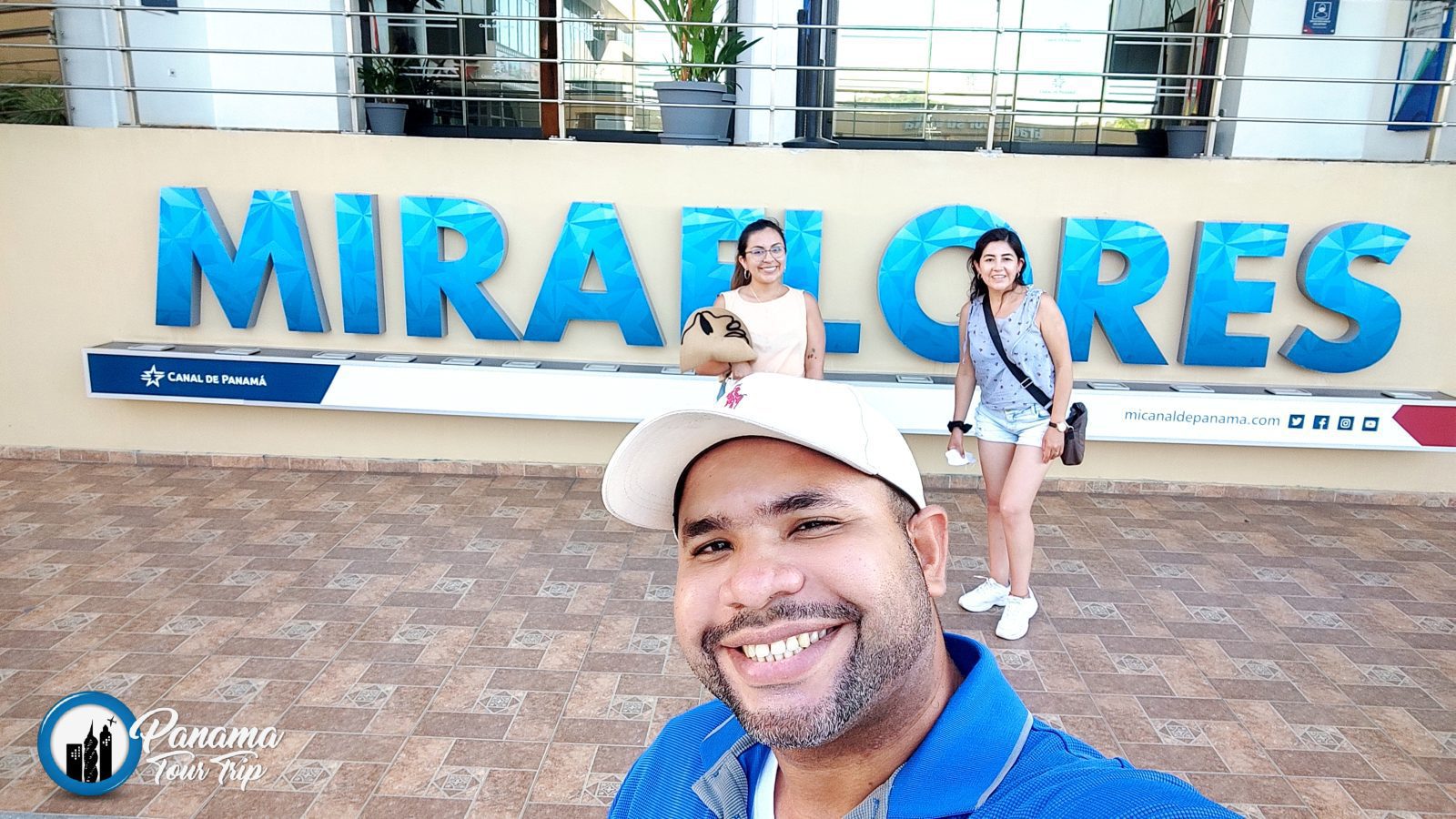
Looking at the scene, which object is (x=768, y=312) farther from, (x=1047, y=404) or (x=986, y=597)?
(x=986, y=597)

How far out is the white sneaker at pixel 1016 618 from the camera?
4.36 m

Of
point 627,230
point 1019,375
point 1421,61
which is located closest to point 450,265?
point 627,230

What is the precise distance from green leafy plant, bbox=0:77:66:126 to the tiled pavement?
3026mm

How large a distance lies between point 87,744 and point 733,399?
2846mm

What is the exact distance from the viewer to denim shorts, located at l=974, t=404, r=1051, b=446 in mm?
4234

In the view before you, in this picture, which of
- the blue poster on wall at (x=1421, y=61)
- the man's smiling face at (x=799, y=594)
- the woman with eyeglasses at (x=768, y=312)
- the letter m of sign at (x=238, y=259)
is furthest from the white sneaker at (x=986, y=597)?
the blue poster on wall at (x=1421, y=61)

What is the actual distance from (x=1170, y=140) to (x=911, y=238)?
332 cm

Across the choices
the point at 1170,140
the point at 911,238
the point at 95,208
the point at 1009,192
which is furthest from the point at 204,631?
the point at 1170,140

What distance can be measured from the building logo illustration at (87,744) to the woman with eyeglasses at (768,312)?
254 cm

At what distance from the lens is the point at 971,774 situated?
1.18m

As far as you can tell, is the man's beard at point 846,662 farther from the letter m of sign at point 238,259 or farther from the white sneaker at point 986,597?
the letter m of sign at point 238,259

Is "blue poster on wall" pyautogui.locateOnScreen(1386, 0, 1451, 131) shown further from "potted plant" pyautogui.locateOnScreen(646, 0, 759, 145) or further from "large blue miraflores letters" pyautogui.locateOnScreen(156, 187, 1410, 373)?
"potted plant" pyautogui.locateOnScreen(646, 0, 759, 145)

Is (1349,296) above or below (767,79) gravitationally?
below

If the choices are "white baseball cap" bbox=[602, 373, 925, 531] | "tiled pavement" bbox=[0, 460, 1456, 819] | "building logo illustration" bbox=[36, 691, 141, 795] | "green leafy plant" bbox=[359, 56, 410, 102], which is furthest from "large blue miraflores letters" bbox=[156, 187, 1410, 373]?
"white baseball cap" bbox=[602, 373, 925, 531]
